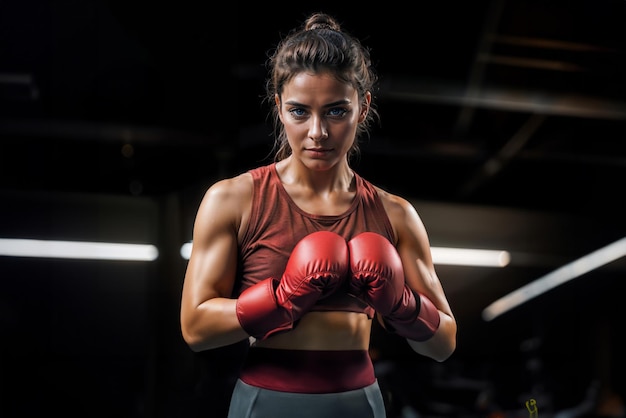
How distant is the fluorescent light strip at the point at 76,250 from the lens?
245 cm

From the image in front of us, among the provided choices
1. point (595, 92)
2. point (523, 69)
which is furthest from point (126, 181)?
point (595, 92)

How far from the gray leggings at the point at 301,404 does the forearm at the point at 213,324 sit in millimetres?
161

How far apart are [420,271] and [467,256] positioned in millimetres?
892

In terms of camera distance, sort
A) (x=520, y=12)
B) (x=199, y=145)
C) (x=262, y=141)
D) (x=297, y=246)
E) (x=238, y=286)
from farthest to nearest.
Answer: (x=520, y=12), (x=199, y=145), (x=262, y=141), (x=238, y=286), (x=297, y=246)

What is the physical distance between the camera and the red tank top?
175 centimetres

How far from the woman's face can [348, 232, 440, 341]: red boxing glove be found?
249 mm

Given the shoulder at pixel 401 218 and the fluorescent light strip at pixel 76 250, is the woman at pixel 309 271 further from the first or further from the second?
the fluorescent light strip at pixel 76 250

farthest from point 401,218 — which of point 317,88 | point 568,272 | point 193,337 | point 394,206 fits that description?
point 568,272

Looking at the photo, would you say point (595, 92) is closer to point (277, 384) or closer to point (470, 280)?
point (470, 280)

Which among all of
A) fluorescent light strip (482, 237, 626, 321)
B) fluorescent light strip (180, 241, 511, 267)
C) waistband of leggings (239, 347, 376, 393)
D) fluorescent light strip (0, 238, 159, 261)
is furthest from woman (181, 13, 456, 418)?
fluorescent light strip (482, 237, 626, 321)

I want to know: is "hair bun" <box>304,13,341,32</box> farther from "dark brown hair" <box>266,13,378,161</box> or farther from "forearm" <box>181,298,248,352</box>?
"forearm" <box>181,298,248,352</box>

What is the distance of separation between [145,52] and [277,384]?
137 cm

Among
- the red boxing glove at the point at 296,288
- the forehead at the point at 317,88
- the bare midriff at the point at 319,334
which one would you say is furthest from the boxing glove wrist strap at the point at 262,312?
the forehead at the point at 317,88

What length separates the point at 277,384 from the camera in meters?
1.71
